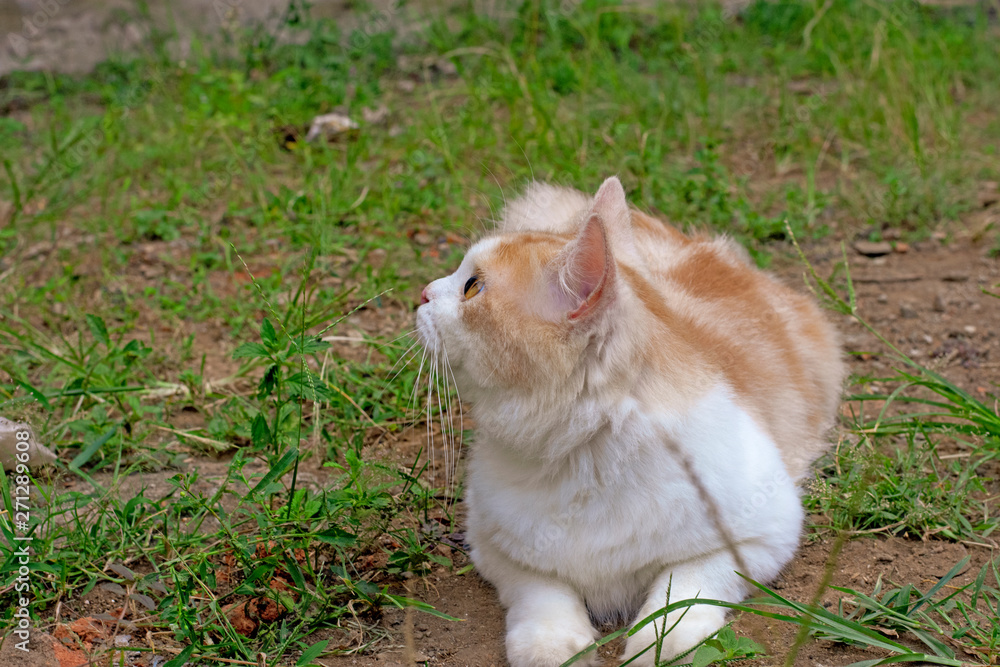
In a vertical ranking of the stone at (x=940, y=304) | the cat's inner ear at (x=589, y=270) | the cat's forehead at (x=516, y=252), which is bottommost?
the stone at (x=940, y=304)

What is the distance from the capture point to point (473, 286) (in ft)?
7.33

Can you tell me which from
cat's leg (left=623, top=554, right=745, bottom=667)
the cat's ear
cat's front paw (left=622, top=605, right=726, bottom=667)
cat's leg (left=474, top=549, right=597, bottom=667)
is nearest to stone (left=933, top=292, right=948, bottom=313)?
the cat's ear

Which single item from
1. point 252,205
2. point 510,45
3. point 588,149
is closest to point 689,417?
point 588,149

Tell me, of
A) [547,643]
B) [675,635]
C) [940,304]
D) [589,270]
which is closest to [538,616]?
[547,643]

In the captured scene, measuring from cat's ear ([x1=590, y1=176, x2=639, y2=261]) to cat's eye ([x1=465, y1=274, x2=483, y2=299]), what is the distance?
20.4 inches

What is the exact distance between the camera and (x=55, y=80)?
5.75 meters

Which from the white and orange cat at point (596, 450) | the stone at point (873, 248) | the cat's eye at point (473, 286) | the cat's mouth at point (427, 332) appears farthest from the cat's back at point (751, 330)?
the stone at point (873, 248)

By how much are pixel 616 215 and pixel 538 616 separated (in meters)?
1.17

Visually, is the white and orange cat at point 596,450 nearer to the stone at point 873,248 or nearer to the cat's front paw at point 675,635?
the cat's front paw at point 675,635

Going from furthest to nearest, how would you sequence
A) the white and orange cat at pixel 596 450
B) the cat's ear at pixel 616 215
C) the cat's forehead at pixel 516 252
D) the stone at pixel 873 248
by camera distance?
the stone at pixel 873 248
the cat's ear at pixel 616 215
the cat's forehead at pixel 516 252
the white and orange cat at pixel 596 450

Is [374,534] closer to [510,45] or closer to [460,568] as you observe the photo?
[460,568]

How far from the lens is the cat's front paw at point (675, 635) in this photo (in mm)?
2062

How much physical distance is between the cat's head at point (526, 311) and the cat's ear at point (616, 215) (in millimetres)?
240

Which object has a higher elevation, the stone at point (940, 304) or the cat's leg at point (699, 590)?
the cat's leg at point (699, 590)
